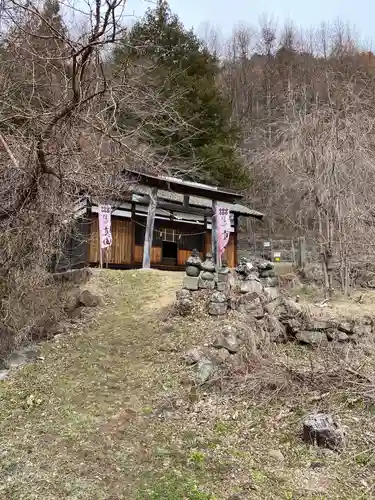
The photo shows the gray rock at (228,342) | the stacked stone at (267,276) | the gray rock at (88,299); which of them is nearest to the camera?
the gray rock at (228,342)

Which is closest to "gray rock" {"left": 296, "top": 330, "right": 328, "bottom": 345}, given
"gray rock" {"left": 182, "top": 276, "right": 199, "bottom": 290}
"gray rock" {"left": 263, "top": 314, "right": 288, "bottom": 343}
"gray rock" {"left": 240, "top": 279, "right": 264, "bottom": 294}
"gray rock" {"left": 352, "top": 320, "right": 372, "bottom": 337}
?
"gray rock" {"left": 263, "top": 314, "right": 288, "bottom": 343}

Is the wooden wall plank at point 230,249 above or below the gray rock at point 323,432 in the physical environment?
above

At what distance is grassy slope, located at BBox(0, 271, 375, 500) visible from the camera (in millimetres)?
4199

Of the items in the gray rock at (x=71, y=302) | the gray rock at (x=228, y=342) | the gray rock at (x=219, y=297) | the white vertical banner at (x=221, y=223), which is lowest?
the gray rock at (x=228, y=342)

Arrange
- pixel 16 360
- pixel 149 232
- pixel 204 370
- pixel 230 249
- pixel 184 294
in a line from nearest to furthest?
pixel 204 370 → pixel 16 360 → pixel 184 294 → pixel 149 232 → pixel 230 249

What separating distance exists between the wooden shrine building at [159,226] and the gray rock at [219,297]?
4.70 meters

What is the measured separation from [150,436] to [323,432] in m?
1.93

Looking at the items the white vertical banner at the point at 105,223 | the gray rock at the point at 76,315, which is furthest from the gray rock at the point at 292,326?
the white vertical banner at the point at 105,223

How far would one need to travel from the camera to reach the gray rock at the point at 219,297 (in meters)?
8.56

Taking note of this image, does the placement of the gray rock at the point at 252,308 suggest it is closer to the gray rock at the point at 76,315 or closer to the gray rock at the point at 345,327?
the gray rock at the point at 345,327

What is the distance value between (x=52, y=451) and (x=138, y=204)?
12059 millimetres

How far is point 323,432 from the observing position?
16.0 feet

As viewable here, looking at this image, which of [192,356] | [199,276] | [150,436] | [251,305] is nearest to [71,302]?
[199,276]

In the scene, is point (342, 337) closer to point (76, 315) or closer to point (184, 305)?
point (184, 305)
